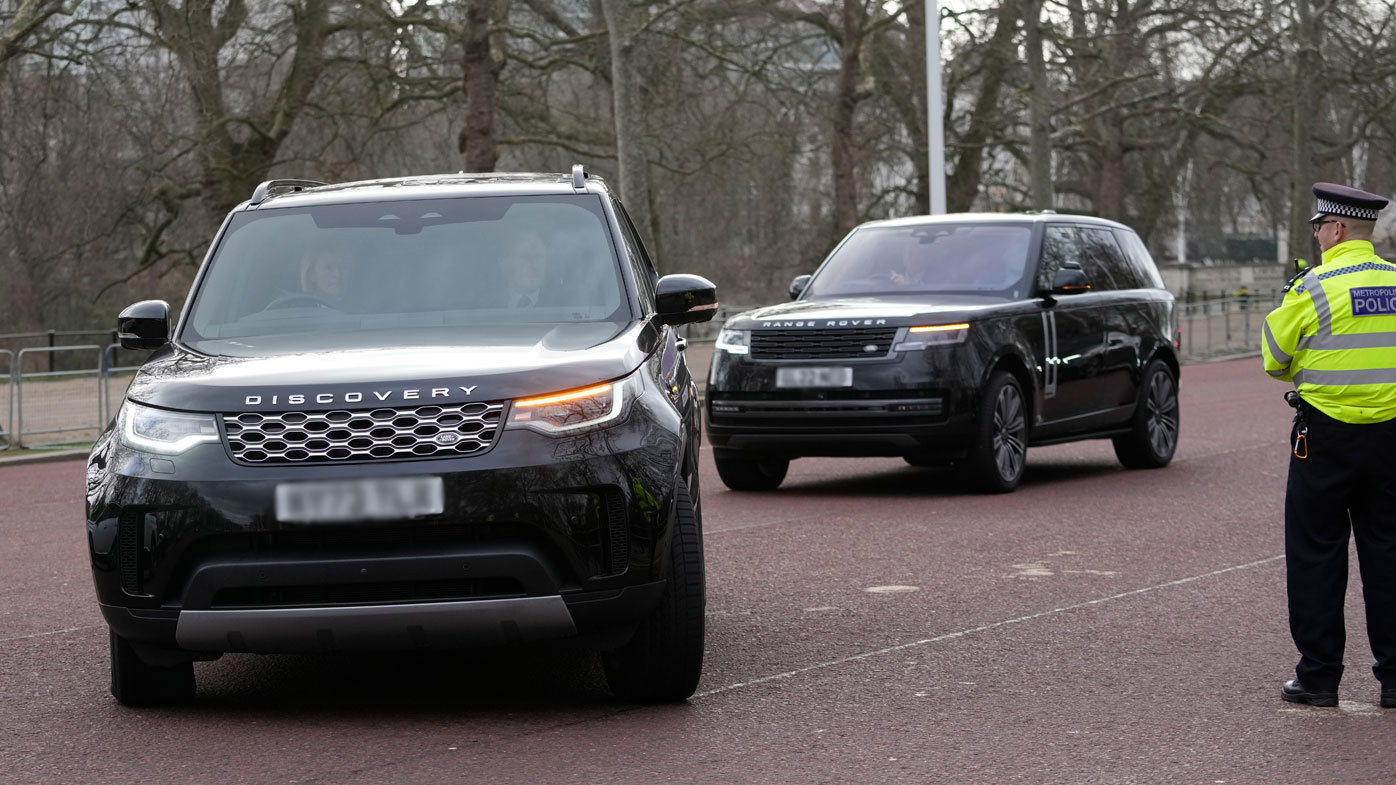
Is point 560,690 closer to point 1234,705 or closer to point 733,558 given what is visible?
point 1234,705

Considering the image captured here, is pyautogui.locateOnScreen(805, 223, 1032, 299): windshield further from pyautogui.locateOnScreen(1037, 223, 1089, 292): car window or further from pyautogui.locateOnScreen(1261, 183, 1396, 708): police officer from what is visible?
pyautogui.locateOnScreen(1261, 183, 1396, 708): police officer

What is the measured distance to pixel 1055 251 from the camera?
13.5 metres

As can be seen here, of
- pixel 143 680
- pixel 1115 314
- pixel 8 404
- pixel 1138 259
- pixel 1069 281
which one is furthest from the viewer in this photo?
pixel 8 404

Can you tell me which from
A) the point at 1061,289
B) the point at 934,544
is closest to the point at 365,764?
the point at 934,544

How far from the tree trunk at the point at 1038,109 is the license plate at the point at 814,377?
63.0ft

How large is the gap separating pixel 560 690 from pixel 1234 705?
2221mm

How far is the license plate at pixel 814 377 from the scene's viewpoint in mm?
12070

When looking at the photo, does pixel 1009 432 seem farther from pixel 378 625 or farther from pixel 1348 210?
pixel 378 625

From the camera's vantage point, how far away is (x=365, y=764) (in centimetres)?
531

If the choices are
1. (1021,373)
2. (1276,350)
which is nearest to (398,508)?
(1276,350)

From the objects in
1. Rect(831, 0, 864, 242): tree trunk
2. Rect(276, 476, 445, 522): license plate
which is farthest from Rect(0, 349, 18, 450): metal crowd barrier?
Rect(831, 0, 864, 242): tree trunk

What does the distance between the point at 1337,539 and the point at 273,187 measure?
167 inches

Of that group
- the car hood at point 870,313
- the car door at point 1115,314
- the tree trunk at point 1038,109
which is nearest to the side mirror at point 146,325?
the car hood at point 870,313

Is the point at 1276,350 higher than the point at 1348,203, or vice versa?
the point at 1348,203
